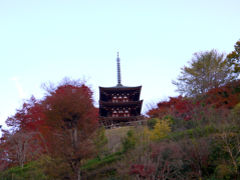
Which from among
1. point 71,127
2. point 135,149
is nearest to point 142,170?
point 135,149

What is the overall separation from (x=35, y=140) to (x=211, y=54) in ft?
64.2

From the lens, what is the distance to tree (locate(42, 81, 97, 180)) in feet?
45.4

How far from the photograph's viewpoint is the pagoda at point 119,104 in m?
35.8

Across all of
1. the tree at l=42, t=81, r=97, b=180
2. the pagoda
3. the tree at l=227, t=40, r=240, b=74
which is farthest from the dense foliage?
the pagoda

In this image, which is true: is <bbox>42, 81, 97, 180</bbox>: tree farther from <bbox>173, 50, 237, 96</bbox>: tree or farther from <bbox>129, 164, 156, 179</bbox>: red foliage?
<bbox>173, 50, 237, 96</bbox>: tree

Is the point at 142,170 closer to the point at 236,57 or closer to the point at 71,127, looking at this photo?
the point at 71,127

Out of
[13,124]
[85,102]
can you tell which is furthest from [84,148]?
[13,124]

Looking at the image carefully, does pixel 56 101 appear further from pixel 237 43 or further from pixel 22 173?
pixel 237 43

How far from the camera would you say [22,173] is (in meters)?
18.4

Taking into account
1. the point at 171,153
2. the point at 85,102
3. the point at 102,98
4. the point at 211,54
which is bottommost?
the point at 171,153

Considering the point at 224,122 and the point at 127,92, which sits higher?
the point at 127,92

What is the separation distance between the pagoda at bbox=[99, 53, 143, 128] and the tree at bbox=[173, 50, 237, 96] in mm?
8289

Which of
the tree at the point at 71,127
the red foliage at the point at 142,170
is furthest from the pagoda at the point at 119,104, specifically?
the red foliage at the point at 142,170

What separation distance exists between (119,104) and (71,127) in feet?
73.7
